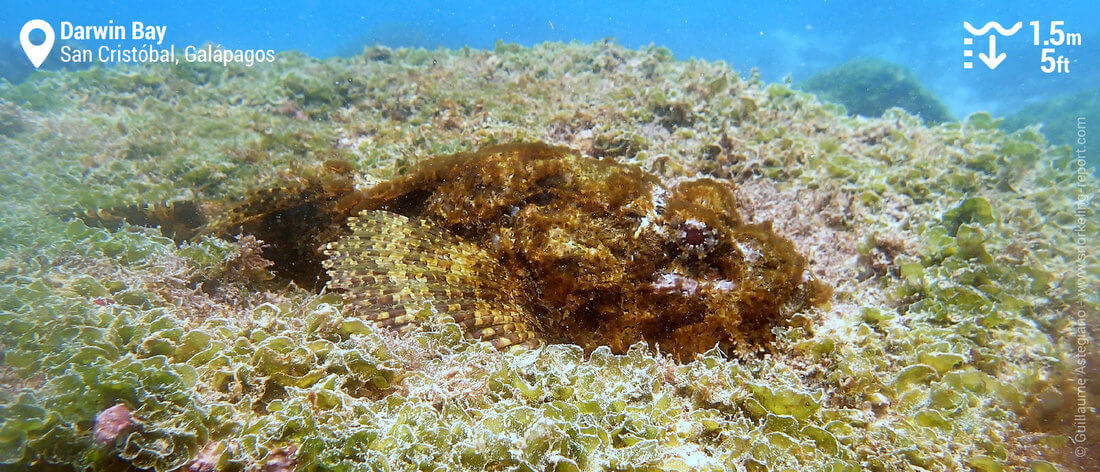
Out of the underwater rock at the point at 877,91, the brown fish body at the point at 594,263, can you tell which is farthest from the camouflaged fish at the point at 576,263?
the underwater rock at the point at 877,91

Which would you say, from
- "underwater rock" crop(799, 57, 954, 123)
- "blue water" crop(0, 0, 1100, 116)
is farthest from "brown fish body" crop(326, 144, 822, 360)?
"underwater rock" crop(799, 57, 954, 123)

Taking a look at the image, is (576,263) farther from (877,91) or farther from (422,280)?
(877,91)

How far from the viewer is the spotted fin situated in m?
2.96

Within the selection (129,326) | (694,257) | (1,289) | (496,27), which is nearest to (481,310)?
(694,257)

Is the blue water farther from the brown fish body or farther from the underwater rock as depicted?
the underwater rock

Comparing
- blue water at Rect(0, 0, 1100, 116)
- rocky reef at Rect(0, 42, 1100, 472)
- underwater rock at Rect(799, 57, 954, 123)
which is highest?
blue water at Rect(0, 0, 1100, 116)

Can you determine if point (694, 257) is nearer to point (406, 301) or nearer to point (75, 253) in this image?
point (406, 301)

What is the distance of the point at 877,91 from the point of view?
2081 centimetres

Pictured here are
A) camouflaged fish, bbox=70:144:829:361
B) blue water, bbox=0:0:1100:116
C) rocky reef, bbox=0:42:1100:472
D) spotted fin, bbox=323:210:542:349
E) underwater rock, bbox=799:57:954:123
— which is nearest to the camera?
rocky reef, bbox=0:42:1100:472

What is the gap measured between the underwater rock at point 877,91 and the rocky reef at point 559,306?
1777 centimetres

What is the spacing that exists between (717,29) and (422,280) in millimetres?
87940

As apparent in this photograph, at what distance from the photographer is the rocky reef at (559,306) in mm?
1941

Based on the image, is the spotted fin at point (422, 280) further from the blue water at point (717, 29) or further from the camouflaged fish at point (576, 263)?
the blue water at point (717, 29)

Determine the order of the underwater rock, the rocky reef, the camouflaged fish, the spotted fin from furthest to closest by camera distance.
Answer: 1. the underwater rock
2. the camouflaged fish
3. the spotted fin
4. the rocky reef
